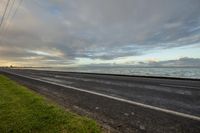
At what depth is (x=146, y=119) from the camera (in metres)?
4.10

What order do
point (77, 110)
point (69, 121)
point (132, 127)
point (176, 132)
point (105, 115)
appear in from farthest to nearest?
point (77, 110) < point (105, 115) < point (69, 121) < point (132, 127) < point (176, 132)

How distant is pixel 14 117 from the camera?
434cm

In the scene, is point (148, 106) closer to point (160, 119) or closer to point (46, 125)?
point (160, 119)

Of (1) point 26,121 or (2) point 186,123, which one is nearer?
(2) point 186,123

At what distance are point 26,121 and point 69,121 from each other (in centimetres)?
113

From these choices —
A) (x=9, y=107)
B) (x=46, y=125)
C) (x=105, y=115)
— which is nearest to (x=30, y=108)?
(x=9, y=107)

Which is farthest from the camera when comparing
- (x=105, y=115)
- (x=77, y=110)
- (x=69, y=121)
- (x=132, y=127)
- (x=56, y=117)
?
(x=77, y=110)

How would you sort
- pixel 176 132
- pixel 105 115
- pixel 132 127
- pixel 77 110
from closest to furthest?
pixel 176 132 < pixel 132 127 < pixel 105 115 < pixel 77 110

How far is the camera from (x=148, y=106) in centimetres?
526

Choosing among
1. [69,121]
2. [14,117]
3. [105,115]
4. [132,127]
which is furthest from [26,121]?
[132,127]

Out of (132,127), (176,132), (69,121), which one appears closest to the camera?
(176,132)

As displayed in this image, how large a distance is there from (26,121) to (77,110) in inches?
67.0

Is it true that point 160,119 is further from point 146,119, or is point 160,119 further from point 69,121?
point 69,121

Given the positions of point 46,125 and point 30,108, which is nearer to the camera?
point 46,125
